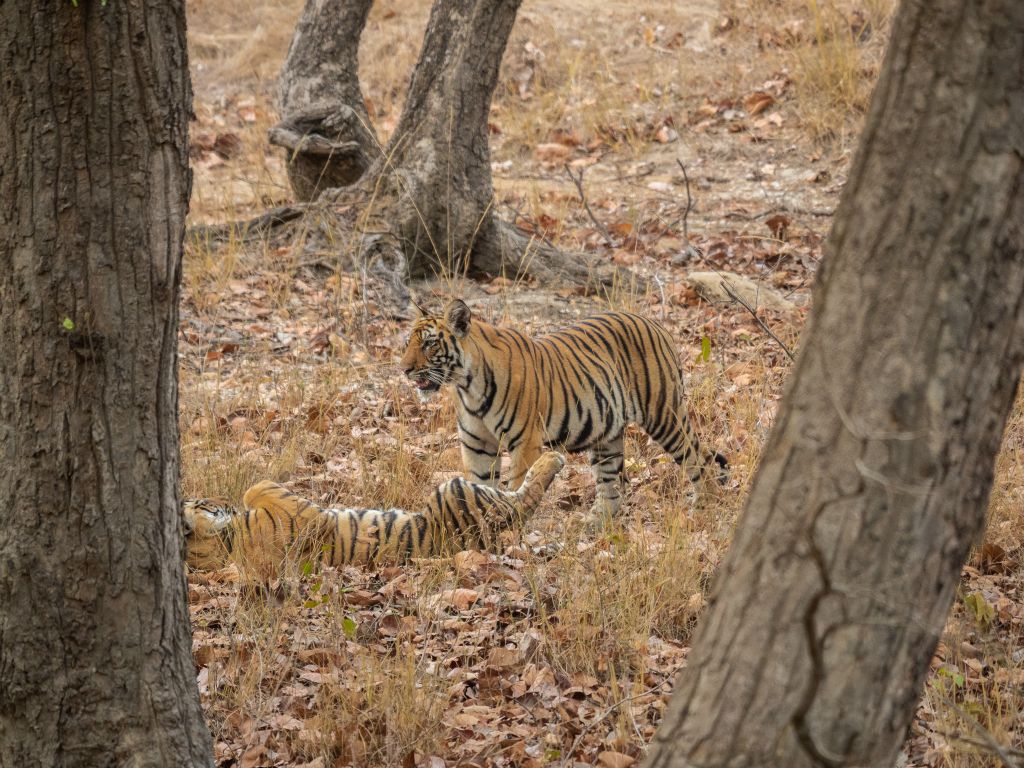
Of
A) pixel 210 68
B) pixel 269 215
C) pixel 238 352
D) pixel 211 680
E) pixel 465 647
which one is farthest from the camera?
pixel 210 68

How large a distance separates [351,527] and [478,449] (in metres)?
0.98

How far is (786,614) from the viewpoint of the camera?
212 centimetres

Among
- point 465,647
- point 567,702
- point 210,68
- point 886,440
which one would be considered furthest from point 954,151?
point 210,68

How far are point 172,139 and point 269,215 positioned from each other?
6438mm

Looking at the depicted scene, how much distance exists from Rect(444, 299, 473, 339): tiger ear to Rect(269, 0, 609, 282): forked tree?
231cm

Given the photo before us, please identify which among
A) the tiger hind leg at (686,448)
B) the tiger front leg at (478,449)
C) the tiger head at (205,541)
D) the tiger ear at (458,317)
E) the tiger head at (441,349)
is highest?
the tiger ear at (458,317)

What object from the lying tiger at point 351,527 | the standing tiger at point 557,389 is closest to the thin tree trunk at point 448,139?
the standing tiger at point 557,389

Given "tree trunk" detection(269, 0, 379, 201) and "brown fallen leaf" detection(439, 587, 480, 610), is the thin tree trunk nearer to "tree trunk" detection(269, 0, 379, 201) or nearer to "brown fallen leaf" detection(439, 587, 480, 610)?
"tree trunk" detection(269, 0, 379, 201)

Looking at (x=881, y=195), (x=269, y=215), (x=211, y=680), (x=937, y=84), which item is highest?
(x=937, y=84)

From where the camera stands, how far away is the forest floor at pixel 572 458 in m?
3.73

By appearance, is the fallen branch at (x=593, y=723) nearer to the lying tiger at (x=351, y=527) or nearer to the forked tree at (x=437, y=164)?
the lying tiger at (x=351, y=527)

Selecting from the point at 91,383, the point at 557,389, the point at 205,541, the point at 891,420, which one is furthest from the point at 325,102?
the point at 891,420

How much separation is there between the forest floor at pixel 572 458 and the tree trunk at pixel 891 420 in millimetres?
456

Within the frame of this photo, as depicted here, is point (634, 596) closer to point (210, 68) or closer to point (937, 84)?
point (937, 84)
